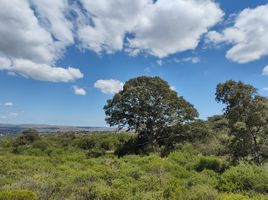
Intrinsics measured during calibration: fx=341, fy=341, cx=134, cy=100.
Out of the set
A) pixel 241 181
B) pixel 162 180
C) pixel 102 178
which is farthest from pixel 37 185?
pixel 241 181

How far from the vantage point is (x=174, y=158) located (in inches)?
1197

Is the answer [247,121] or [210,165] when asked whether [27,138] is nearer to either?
[210,165]

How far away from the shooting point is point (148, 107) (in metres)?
39.0

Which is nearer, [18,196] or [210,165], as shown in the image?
[18,196]

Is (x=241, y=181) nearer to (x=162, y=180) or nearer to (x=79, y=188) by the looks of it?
(x=162, y=180)

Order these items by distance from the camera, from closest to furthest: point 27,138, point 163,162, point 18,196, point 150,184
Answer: point 18,196, point 150,184, point 163,162, point 27,138

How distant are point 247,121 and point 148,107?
15608 millimetres

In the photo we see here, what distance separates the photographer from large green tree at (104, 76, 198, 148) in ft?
128

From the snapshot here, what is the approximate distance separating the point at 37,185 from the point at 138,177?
22.8 ft

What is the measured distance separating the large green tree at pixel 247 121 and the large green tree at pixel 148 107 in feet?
44.4

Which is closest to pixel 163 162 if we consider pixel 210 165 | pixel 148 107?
pixel 210 165

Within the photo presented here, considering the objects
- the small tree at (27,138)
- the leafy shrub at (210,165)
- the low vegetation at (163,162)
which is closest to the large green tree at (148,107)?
the low vegetation at (163,162)

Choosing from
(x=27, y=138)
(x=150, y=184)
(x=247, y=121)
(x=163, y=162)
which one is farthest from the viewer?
(x=27, y=138)

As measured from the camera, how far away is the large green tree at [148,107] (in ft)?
128
